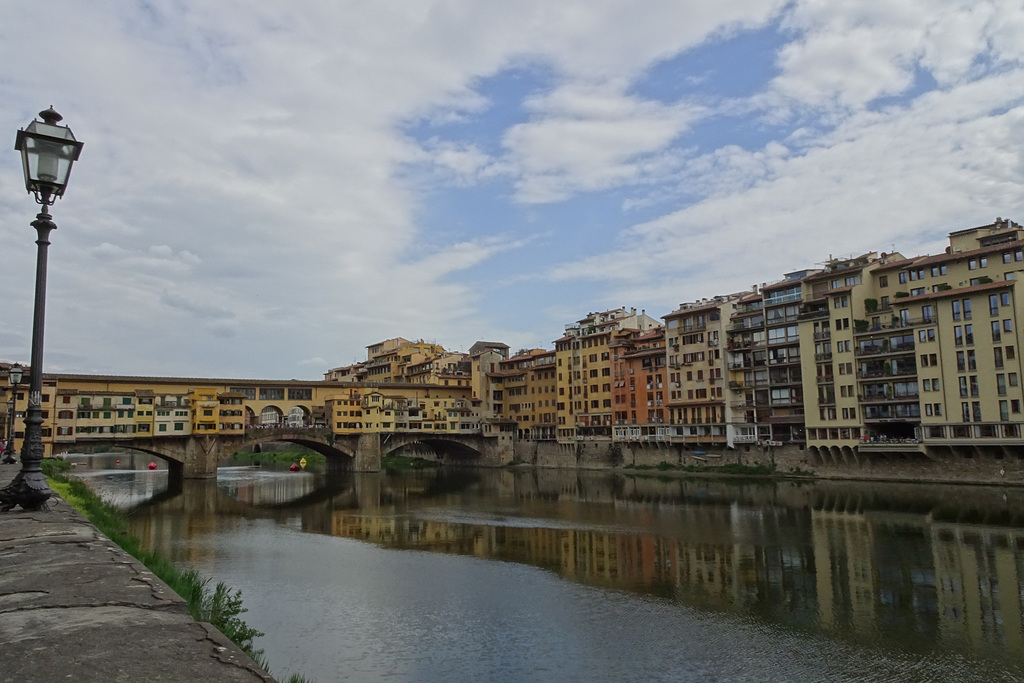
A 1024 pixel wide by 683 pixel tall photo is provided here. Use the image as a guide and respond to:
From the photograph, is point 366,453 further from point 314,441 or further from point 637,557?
point 637,557

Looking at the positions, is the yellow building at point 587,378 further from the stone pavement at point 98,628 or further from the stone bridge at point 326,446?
the stone pavement at point 98,628

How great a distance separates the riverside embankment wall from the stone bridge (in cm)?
495

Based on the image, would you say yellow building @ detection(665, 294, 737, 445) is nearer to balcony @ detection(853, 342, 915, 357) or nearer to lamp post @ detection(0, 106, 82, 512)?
balcony @ detection(853, 342, 915, 357)

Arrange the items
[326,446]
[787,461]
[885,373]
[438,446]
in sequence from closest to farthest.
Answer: [885,373]
[787,461]
[326,446]
[438,446]

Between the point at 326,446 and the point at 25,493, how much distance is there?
217 ft

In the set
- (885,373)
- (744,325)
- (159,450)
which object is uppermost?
(744,325)

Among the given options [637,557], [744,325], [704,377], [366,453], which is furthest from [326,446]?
[637,557]

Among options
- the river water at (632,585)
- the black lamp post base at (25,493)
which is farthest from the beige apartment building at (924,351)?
the black lamp post base at (25,493)

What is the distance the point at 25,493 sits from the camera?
10.3 m

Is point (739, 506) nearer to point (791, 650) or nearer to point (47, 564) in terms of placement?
point (791, 650)

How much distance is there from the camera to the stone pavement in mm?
4073

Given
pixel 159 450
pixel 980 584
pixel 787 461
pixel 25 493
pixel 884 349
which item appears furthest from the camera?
pixel 159 450

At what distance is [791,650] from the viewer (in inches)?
581

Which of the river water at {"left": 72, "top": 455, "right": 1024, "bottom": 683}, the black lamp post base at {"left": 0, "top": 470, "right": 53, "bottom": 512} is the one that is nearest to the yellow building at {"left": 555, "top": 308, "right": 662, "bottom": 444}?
the river water at {"left": 72, "top": 455, "right": 1024, "bottom": 683}
